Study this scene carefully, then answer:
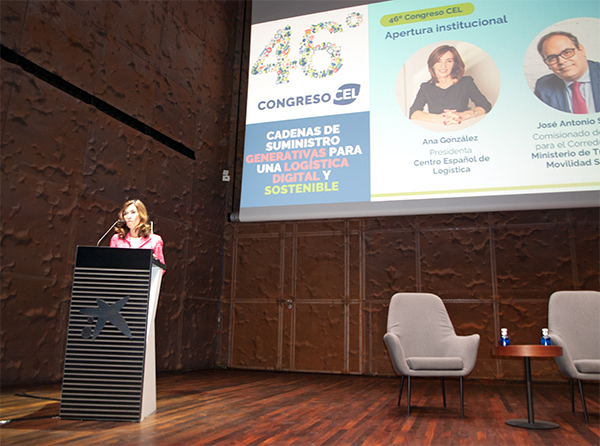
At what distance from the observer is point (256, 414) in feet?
10.1

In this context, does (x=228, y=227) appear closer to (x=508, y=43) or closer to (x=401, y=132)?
(x=401, y=132)

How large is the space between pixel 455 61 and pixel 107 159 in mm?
3618

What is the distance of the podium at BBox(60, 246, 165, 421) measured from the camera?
264cm

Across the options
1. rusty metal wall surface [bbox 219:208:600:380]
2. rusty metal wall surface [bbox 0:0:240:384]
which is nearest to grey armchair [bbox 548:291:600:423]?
rusty metal wall surface [bbox 219:208:600:380]

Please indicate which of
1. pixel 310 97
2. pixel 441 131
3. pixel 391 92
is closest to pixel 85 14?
pixel 310 97

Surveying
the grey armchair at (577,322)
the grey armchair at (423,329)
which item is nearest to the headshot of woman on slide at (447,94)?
the grey armchair at (423,329)

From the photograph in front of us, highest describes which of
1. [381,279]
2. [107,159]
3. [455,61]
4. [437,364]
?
[455,61]

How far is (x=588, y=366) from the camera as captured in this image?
331 centimetres

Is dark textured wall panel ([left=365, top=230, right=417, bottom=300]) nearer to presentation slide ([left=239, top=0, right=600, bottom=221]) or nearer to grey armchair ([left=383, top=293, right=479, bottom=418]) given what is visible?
grey armchair ([left=383, top=293, right=479, bottom=418])

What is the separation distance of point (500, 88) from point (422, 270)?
2.99 meters

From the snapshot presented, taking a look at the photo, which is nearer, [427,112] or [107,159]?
[427,112]

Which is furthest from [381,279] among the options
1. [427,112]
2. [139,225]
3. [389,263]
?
[139,225]

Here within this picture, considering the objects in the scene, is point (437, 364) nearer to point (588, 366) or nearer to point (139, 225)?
point (588, 366)

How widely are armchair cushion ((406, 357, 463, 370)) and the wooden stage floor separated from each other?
32 cm
